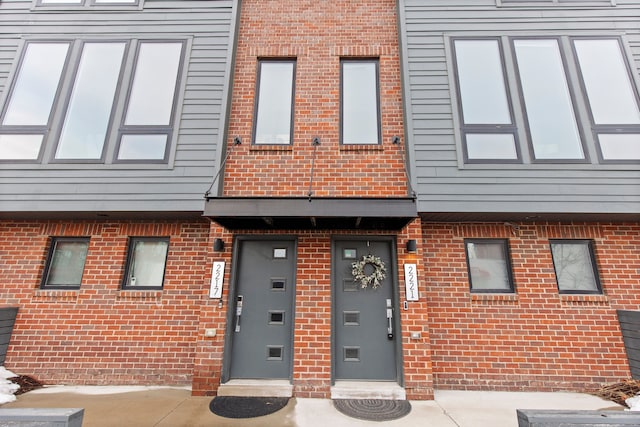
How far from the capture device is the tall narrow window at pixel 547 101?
4.64 m

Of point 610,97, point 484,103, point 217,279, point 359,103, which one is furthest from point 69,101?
point 610,97

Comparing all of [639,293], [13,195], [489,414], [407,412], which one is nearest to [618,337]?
[639,293]

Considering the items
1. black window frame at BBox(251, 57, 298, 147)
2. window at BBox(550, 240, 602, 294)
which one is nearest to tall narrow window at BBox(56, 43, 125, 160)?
black window frame at BBox(251, 57, 298, 147)

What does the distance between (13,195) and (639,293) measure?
32.5ft

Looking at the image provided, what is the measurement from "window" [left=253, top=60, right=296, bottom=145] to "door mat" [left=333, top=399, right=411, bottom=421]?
4.02 metres

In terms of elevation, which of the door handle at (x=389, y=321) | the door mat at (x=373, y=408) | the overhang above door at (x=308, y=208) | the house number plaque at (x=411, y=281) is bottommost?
the door mat at (x=373, y=408)

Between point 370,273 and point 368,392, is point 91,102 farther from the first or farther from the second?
point 368,392

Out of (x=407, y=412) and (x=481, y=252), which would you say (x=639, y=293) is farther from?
(x=407, y=412)

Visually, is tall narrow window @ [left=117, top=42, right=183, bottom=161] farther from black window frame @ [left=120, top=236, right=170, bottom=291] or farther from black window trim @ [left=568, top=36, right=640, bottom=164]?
black window trim @ [left=568, top=36, right=640, bottom=164]

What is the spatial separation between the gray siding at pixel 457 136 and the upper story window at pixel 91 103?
4.22m

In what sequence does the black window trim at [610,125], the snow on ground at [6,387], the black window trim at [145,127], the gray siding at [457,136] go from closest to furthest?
the snow on ground at [6,387] → the gray siding at [457,136] → the black window trim at [610,125] → the black window trim at [145,127]

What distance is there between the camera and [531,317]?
14.5 feet

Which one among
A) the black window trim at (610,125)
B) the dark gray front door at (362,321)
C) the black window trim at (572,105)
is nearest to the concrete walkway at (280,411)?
the dark gray front door at (362,321)

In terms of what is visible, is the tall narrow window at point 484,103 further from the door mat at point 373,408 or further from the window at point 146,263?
the window at point 146,263
